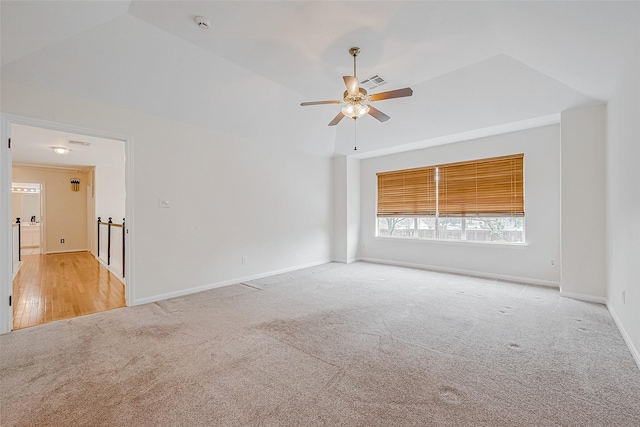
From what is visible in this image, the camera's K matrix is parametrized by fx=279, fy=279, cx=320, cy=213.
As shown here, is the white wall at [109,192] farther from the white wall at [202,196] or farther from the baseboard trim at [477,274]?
the baseboard trim at [477,274]

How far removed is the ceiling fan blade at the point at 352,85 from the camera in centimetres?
269

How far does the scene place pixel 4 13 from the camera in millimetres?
2086

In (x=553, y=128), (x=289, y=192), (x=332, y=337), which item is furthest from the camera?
(x=289, y=192)

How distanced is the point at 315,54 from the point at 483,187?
3.91 metres

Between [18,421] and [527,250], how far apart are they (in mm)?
6113

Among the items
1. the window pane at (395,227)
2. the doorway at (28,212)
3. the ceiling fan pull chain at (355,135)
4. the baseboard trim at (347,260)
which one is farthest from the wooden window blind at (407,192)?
the doorway at (28,212)

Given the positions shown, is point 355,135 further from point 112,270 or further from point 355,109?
point 112,270

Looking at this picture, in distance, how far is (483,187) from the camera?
5.20 m

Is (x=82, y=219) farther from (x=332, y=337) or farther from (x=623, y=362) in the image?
(x=623, y=362)

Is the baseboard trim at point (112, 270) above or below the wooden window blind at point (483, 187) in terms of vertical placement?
below

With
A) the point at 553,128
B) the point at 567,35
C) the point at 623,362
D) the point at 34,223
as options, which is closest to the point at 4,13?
the point at 567,35

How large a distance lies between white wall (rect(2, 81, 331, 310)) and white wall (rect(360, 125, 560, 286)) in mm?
2420

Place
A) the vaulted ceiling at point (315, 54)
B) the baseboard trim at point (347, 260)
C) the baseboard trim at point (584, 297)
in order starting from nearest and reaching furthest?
the vaulted ceiling at point (315, 54), the baseboard trim at point (584, 297), the baseboard trim at point (347, 260)

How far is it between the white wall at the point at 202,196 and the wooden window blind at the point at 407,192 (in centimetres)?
171
